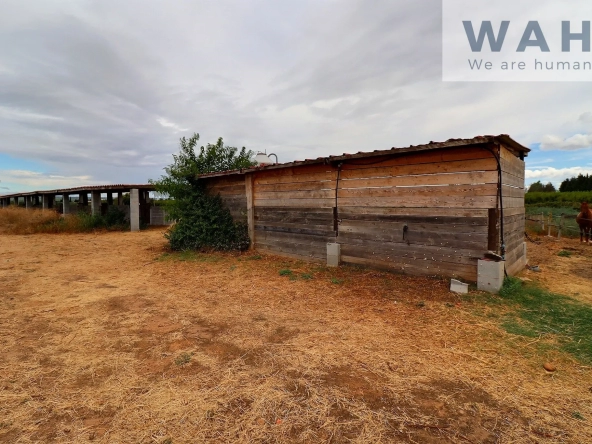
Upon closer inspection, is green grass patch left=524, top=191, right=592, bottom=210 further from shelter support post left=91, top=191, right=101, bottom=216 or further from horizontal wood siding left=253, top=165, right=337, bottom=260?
shelter support post left=91, top=191, right=101, bottom=216

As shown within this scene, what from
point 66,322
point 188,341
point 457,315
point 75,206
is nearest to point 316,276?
point 457,315

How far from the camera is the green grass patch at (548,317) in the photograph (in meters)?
3.65

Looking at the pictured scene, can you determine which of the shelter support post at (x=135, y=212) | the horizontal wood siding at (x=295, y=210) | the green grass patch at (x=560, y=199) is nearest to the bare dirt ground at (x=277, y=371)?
the horizontal wood siding at (x=295, y=210)

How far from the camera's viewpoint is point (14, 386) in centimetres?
285

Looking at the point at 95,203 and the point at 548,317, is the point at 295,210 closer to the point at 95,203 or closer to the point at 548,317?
the point at 548,317

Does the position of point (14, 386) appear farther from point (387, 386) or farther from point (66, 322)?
point (387, 386)

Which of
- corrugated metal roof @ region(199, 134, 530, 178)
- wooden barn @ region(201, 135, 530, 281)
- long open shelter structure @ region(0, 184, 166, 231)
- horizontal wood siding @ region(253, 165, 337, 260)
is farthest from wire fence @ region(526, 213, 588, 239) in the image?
long open shelter structure @ region(0, 184, 166, 231)

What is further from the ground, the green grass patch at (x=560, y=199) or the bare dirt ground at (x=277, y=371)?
the green grass patch at (x=560, y=199)

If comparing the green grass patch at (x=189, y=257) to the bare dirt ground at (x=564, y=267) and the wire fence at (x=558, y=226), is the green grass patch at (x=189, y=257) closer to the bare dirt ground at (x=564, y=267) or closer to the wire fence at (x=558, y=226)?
the bare dirt ground at (x=564, y=267)

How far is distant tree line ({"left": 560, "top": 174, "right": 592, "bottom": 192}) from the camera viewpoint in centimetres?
3347

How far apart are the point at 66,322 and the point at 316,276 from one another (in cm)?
478

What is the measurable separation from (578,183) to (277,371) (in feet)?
154

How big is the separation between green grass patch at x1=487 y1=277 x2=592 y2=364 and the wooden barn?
2.20 feet

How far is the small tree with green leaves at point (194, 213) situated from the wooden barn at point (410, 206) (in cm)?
202
